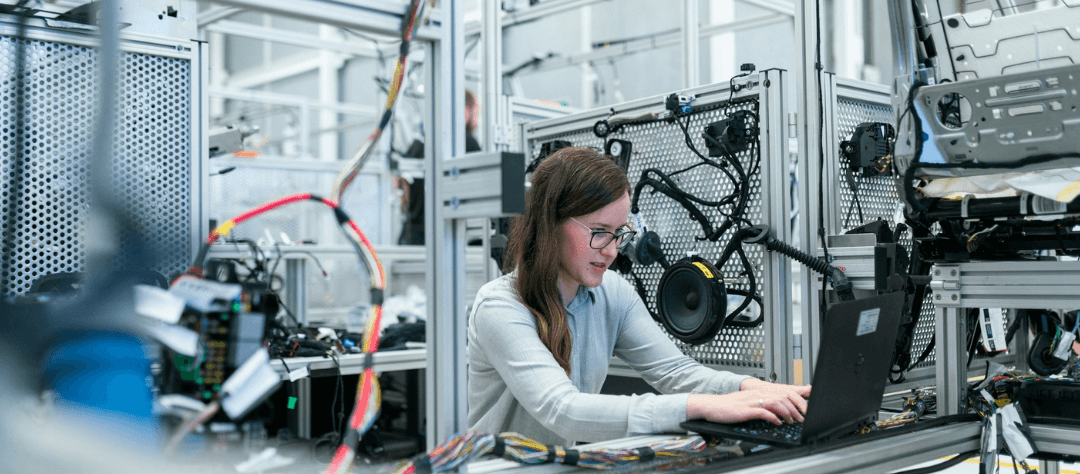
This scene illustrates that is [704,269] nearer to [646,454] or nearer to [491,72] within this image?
[646,454]

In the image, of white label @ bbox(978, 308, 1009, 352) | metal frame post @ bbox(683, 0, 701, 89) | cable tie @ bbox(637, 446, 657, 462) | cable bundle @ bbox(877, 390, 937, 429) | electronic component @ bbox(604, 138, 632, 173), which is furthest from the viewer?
metal frame post @ bbox(683, 0, 701, 89)

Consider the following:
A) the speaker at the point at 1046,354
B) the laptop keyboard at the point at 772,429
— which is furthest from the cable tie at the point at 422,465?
the speaker at the point at 1046,354

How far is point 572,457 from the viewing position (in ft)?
2.99

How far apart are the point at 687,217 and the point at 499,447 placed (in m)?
0.94

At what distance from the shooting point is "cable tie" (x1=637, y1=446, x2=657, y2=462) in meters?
0.94

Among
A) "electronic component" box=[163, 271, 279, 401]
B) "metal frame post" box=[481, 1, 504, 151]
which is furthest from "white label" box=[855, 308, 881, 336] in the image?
"metal frame post" box=[481, 1, 504, 151]

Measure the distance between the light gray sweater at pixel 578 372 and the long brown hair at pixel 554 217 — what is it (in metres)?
0.04

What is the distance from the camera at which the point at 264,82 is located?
897cm

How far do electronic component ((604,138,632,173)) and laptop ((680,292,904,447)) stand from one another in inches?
31.5

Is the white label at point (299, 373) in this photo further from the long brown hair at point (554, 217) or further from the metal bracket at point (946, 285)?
the metal bracket at point (946, 285)

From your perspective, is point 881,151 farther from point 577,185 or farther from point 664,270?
point 577,185

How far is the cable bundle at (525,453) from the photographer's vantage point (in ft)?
2.71

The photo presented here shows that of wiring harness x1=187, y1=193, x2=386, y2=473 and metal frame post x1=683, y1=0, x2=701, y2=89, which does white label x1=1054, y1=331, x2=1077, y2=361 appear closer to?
wiring harness x1=187, y1=193, x2=386, y2=473

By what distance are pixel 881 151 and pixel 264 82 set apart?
8298 millimetres
